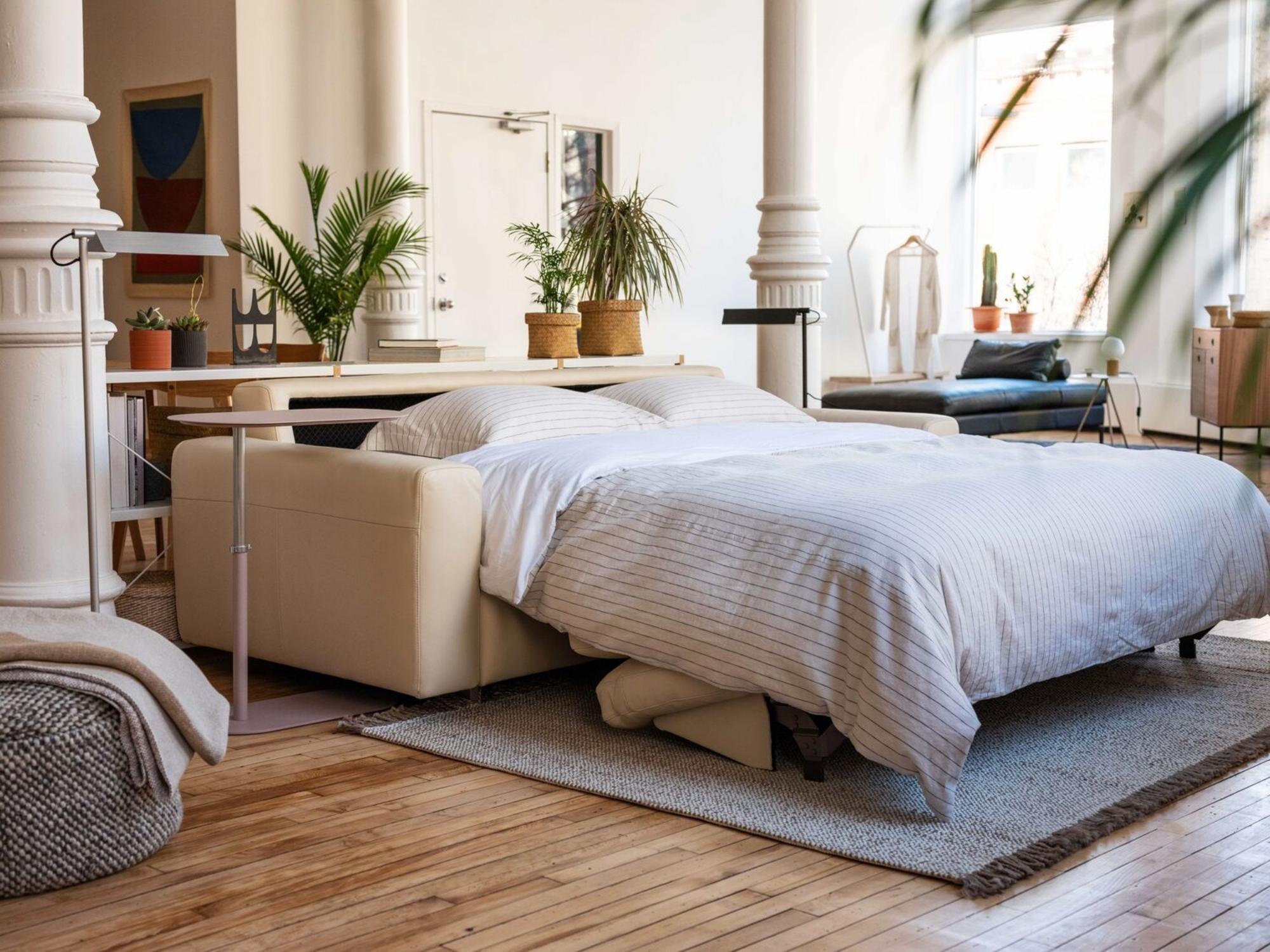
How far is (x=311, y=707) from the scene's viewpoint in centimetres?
355

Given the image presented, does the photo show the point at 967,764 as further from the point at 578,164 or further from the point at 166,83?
the point at 578,164

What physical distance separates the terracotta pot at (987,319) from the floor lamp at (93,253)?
8737 millimetres

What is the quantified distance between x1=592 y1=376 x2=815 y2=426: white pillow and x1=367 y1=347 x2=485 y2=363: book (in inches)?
22.8

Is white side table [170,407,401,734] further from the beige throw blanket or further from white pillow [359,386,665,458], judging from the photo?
the beige throw blanket

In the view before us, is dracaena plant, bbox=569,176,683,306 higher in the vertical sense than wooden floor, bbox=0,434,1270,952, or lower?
higher

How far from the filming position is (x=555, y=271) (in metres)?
5.36

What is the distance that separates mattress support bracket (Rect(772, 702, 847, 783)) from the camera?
2.95 metres

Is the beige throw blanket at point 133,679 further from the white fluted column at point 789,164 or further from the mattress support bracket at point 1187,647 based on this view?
the white fluted column at point 789,164

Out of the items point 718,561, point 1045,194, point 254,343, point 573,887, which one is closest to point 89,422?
point 254,343

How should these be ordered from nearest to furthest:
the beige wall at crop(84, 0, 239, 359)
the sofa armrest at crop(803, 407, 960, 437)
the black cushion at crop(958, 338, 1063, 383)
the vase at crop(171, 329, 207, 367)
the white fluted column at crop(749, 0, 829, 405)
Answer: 1. the vase at crop(171, 329, 207, 367)
2. the sofa armrest at crop(803, 407, 960, 437)
3. the white fluted column at crop(749, 0, 829, 405)
4. the beige wall at crop(84, 0, 239, 359)
5. the black cushion at crop(958, 338, 1063, 383)

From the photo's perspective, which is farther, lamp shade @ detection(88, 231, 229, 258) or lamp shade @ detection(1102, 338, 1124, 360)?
lamp shade @ detection(88, 231, 229, 258)

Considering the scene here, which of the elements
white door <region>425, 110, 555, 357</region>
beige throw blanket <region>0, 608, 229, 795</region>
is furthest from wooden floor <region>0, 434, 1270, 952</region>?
white door <region>425, 110, 555, 357</region>

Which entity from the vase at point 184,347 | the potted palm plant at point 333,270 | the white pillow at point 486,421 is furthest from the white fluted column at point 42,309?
the potted palm plant at point 333,270

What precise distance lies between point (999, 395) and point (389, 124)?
13.5 ft
